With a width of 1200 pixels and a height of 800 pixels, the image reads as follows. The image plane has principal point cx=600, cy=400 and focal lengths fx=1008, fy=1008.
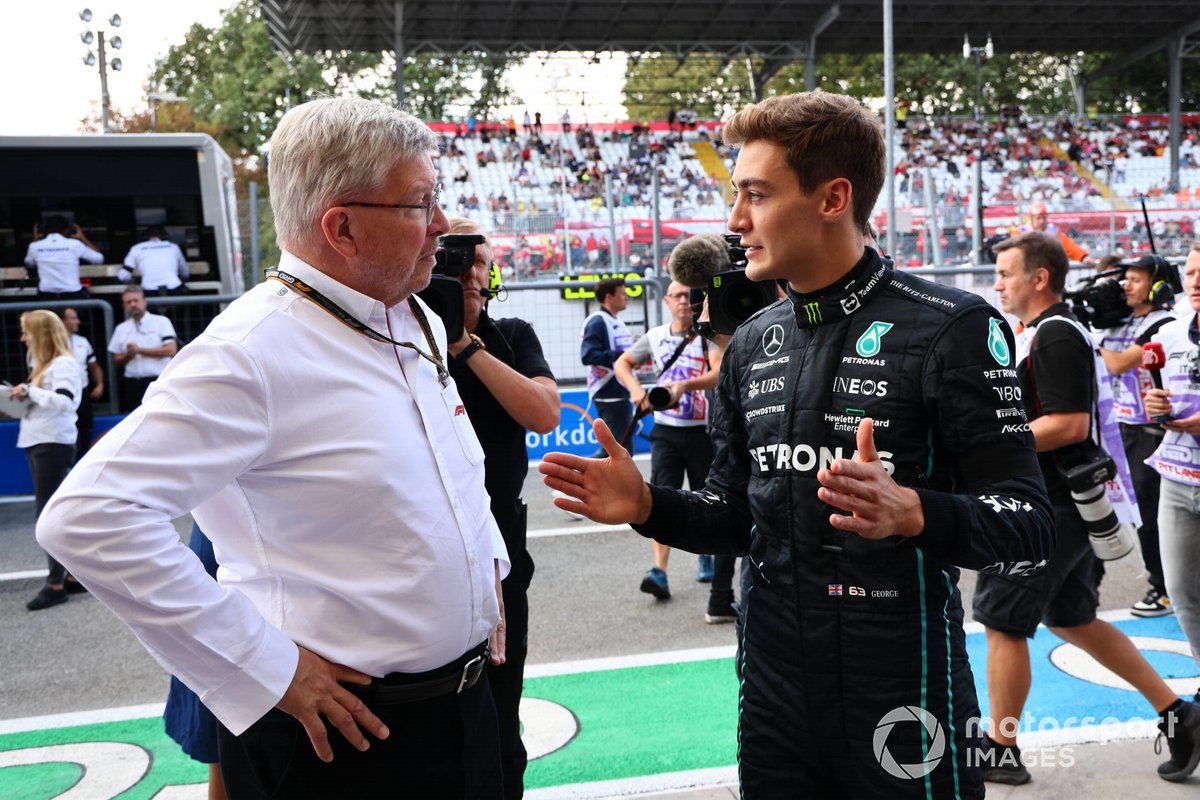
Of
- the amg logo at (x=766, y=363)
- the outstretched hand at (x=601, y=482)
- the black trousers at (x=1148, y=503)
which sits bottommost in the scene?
the black trousers at (x=1148, y=503)

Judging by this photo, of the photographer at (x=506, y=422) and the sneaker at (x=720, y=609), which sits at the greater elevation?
the photographer at (x=506, y=422)

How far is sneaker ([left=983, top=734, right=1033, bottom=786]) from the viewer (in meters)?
3.51

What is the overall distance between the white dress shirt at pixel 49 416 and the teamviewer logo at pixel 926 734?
19.5 ft

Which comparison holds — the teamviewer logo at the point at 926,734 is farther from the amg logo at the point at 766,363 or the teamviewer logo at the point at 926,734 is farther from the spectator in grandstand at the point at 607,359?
the spectator in grandstand at the point at 607,359

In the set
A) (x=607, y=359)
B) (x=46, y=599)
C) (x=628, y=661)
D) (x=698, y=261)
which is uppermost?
(x=698, y=261)

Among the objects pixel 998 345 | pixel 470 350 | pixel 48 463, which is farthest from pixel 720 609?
pixel 48 463

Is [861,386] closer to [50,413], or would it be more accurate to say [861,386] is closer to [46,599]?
[46,599]

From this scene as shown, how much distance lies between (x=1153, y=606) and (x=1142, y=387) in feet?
4.95

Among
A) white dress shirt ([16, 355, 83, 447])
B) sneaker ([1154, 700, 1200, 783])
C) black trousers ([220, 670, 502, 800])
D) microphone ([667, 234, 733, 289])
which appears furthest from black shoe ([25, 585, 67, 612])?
sneaker ([1154, 700, 1200, 783])

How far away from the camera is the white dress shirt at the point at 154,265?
11320 mm

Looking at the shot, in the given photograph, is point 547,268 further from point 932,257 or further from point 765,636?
point 765,636

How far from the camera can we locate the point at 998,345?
1.92 meters

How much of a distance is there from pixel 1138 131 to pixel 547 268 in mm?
23889

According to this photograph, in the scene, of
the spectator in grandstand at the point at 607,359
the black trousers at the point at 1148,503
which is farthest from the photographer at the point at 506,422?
the spectator in grandstand at the point at 607,359
